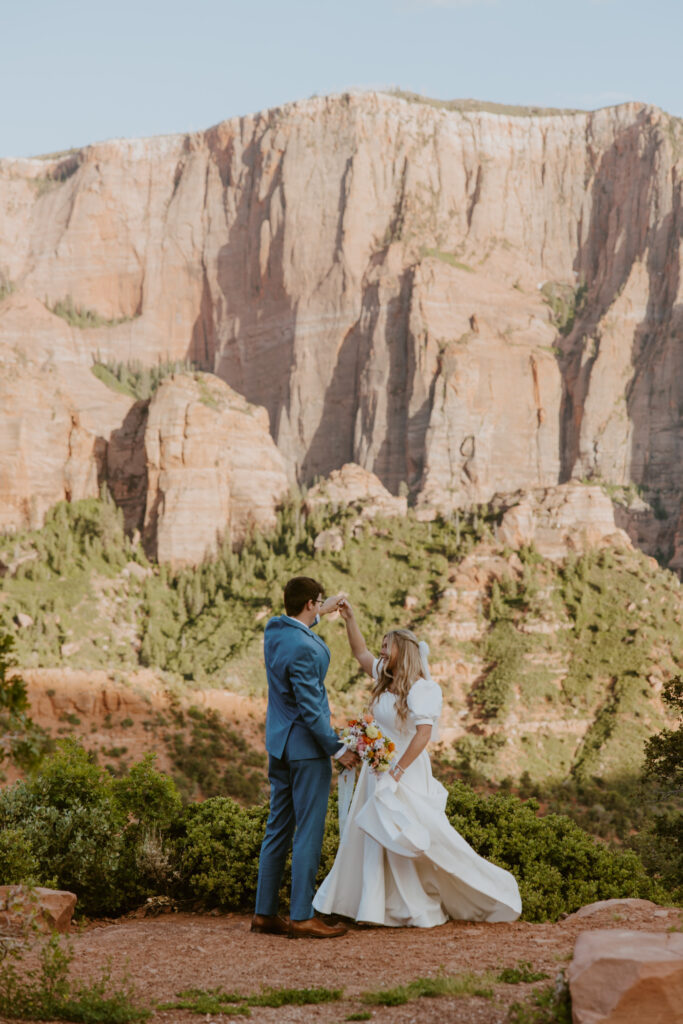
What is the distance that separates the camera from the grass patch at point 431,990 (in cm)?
573

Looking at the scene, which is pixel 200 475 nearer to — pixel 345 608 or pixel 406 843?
pixel 345 608

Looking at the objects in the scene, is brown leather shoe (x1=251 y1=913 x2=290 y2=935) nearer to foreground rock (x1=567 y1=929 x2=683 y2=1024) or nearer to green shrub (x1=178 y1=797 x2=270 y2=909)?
green shrub (x1=178 y1=797 x2=270 y2=909)

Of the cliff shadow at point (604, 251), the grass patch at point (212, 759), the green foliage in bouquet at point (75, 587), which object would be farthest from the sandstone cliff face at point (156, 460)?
the cliff shadow at point (604, 251)

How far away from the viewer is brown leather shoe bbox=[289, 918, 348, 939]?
7.56 m

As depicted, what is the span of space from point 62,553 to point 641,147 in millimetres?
61044

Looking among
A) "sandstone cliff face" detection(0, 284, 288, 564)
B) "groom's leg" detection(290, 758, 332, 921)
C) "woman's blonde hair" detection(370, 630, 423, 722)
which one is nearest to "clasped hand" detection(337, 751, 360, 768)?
"groom's leg" detection(290, 758, 332, 921)

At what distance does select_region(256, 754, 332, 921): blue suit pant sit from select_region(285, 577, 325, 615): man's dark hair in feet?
3.70

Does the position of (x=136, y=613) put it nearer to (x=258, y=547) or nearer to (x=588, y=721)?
(x=258, y=547)

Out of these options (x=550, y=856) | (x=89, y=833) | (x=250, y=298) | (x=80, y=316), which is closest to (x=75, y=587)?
(x=250, y=298)

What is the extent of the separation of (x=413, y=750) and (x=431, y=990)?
6.50ft

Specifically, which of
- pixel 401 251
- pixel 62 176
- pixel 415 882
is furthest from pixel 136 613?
pixel 62 176

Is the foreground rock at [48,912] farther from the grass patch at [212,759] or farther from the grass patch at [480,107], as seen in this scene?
the grass patch at [480,107]

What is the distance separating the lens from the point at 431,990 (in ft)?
19.1

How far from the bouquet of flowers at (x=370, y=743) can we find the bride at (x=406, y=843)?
0.18m
